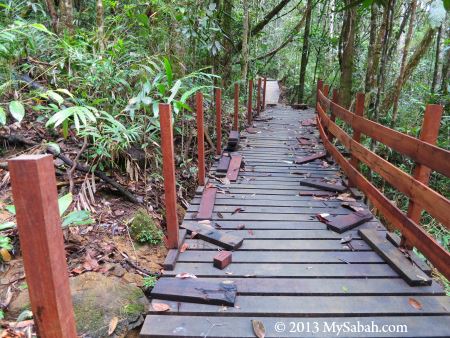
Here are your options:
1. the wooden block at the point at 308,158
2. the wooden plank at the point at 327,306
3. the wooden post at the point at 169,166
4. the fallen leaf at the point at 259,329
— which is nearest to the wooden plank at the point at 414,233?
the wooden plank at the point at 327,306

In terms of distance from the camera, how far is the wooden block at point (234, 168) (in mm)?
4459

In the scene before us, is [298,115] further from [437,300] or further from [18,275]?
[18,275]

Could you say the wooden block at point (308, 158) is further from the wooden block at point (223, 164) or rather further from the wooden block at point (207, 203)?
the wooden block at point (207, 203)

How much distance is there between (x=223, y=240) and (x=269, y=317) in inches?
34.0

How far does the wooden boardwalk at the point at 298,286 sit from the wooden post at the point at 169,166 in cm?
22

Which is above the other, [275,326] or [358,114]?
[358,114]

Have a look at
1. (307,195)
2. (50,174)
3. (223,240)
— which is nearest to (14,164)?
(50,174)

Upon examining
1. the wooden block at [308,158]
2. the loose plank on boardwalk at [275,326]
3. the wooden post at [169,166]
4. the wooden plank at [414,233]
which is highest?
the wooden post at [169,166]

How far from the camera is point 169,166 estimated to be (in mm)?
2467

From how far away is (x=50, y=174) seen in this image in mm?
955

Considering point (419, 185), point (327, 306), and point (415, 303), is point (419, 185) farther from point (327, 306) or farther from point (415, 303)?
point (327, 306)

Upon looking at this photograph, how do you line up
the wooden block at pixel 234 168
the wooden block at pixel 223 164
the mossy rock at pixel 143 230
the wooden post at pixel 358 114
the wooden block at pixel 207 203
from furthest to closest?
1. the wooden block at pixel 223 164
2. the wooden block at pixel 234 168
3. the wooden post at pixel 358 114
4. the wooden block at pixel 207 203
5. the mossy rock at pixel 143 230

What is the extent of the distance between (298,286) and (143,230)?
4.83ft

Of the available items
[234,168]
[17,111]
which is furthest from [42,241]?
[234,168]
